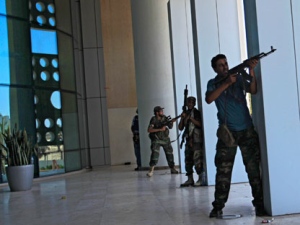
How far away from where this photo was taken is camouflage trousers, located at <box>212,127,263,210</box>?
4.83 metres

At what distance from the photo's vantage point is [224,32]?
8.12 meters

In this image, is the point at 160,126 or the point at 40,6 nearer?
the point at 160,126

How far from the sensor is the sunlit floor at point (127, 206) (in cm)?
507

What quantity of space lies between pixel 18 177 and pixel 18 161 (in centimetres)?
34

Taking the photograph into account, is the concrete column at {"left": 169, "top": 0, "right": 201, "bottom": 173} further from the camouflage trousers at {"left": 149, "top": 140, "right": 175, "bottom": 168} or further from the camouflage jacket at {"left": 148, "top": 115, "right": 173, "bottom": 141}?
the camouflage jacket at {"left": 148, "top": 115, "right": 173, "bottom": 141}

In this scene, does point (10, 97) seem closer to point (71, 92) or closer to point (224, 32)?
point (71, 92)

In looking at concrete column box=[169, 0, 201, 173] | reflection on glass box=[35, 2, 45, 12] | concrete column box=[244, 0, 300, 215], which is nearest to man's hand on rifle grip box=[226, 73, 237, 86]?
concrete column box=[244, 0, 300, 215]

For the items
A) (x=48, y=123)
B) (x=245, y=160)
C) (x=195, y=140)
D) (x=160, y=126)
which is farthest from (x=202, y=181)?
(x=48, y=123)

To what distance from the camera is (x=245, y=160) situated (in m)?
4.91

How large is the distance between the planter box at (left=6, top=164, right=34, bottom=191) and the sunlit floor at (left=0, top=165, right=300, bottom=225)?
0.48 meters

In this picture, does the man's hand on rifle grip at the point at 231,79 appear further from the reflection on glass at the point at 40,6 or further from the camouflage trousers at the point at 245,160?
the reflection on glass at the point at 40,6

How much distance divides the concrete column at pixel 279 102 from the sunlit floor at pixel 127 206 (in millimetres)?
310

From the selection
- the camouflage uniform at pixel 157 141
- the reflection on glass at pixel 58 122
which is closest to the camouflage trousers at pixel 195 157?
the camouflage uniform at pixel 157 141

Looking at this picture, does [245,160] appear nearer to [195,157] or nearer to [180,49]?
[195,157]
